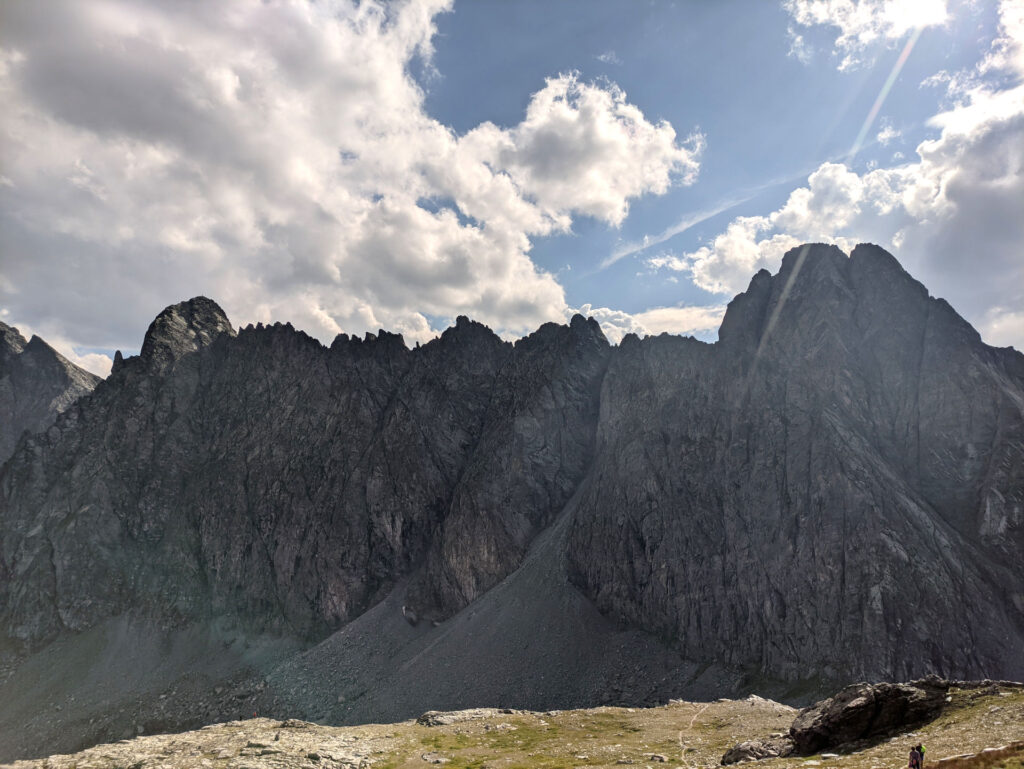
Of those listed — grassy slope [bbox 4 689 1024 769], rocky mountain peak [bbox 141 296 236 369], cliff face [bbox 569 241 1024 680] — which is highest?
rocky mountain peak [bbox 141 296 236 369]

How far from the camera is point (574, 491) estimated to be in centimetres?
13512

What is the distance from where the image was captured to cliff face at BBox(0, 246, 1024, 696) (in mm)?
81500

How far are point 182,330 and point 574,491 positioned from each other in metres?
150

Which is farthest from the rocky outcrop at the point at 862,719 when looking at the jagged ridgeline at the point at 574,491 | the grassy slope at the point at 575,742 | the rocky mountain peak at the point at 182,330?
the rocky mountain peak at the point at 182,330

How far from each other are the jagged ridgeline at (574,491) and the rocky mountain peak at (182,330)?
27.3 inches

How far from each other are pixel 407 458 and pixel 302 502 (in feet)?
109

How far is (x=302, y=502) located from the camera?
148750 mm

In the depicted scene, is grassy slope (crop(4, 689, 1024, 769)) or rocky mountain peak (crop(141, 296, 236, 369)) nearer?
grassy slope (crop(4, 689, 1024, 769))

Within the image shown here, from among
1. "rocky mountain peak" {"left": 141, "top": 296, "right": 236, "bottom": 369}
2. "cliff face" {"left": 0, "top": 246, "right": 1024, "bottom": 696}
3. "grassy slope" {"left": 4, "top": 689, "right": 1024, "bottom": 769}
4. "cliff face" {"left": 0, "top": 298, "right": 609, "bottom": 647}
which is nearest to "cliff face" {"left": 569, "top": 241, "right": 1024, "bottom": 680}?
"cliff face" {"left": 0, "top": 246, "right": 1024, "bottom": 696}

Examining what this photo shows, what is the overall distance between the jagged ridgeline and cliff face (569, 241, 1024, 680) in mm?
437

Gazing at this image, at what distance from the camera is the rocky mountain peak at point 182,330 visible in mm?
171625

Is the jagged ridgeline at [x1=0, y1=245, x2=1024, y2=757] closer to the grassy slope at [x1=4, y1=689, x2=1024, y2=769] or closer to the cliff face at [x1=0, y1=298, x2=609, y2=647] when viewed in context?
the cliff face at [x1=0, y1=298, x2=609, y2=647]

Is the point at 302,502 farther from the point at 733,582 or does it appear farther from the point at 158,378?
the point at 733,582

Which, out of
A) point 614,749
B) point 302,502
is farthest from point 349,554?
point 614,749
